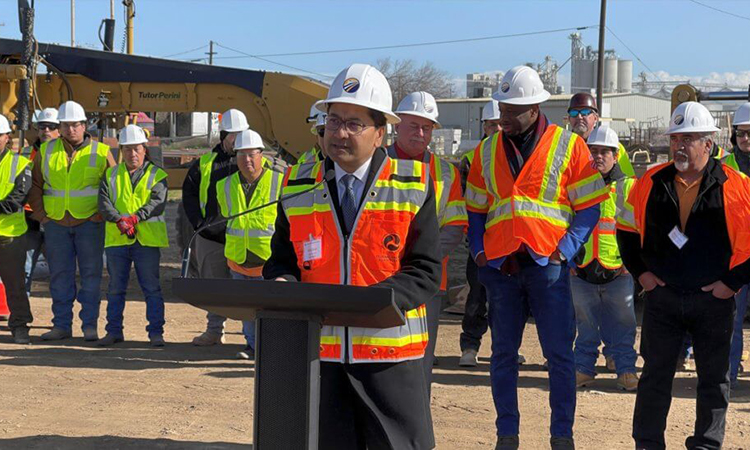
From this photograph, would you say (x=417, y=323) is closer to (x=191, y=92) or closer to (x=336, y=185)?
(x=336, y=185)

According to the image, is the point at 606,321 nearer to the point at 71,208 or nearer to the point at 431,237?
the point at 431,237

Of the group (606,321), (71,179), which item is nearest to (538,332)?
(606,321)

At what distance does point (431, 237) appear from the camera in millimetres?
4289

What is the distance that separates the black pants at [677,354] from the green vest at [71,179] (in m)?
6.06

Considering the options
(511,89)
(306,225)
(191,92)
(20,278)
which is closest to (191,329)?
(20,278)

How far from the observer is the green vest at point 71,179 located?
1054cm

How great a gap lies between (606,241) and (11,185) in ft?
18.4

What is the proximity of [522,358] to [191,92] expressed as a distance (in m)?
8.07

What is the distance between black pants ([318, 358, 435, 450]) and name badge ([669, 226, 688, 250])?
258 centimetres

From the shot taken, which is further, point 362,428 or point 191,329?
point 191,329

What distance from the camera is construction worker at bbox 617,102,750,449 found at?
6211 millimetres

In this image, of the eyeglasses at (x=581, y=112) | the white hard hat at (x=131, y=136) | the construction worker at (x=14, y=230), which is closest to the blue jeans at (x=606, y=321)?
the eyeglasses at (x=581, y=112)

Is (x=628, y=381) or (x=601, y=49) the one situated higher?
(x=601, y=49)

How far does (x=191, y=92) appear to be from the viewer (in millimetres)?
15945
